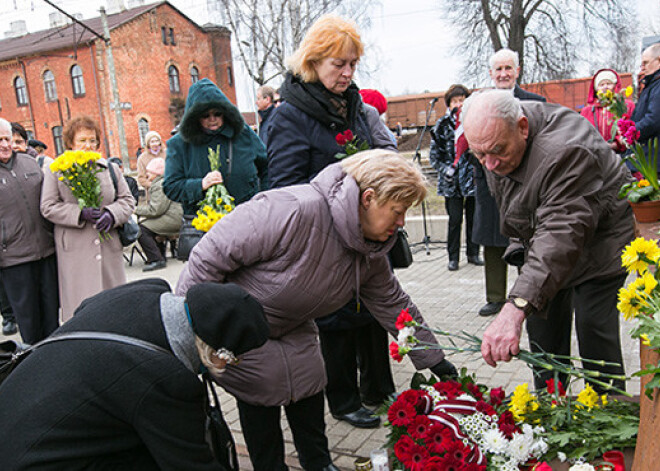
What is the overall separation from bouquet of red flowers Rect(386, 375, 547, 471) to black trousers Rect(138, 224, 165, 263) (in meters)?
7.42

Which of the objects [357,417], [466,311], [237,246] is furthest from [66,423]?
[466,311]

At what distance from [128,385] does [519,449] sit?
4.28 ft

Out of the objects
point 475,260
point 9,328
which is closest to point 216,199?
point 9,328

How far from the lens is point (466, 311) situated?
5371mm

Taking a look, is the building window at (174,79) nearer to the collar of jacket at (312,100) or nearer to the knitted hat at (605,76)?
the knitted hat at (605,76)

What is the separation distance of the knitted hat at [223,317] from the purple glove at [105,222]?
291cm

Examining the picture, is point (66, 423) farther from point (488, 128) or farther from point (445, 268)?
point (445, 268)

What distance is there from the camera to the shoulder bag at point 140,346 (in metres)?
1.77

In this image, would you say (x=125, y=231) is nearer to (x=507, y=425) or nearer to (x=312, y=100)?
(x=312, y=100)

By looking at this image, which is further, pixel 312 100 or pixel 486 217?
pixel 486 217

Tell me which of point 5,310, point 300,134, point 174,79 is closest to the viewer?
point 300,134

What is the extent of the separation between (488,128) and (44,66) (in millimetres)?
39609

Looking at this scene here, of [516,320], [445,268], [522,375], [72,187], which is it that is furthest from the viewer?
[445,268]

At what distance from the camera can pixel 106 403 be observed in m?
1.70
